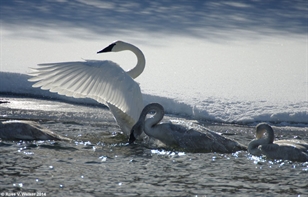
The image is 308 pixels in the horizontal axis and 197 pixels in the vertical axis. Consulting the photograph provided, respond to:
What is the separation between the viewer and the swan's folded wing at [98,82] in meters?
7.16

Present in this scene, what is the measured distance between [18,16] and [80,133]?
Result: 799 centimetres

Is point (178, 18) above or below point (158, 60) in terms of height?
above

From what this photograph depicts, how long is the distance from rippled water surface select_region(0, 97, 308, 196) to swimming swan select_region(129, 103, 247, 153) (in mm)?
189

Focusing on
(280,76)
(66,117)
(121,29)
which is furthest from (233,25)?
(66,117)

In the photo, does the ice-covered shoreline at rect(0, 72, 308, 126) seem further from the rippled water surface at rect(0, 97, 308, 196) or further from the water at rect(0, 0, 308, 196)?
the rippled water surface at rect(0, 97, 308, 196)

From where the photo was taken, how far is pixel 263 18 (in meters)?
15.2

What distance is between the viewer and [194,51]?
42.0 feet

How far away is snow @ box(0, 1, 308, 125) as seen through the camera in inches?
346

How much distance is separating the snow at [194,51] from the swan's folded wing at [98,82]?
0.22 m

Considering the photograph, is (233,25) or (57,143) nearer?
(57,143)

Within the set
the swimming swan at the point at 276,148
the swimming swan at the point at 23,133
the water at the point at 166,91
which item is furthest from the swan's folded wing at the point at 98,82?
the swimming swan at the point at 276,148

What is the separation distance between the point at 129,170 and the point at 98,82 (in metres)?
2.02

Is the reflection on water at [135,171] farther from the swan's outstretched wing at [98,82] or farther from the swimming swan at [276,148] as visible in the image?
the swan's outstretched wing at [98,82]

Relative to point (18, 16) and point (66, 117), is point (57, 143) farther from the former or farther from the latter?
point (18, 16)
